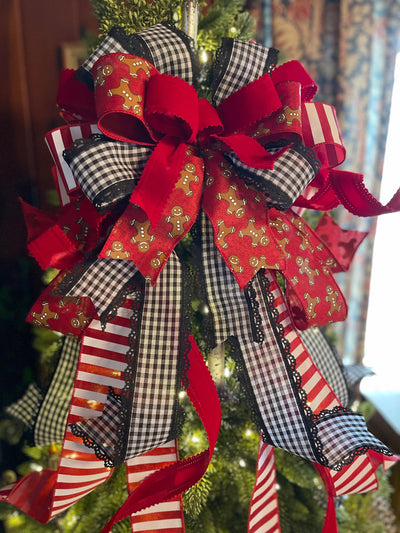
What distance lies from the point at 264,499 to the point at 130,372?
0.25m

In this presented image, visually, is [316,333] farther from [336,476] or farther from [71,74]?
[71,74]

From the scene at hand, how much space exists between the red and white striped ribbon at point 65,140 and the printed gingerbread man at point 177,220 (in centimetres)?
13

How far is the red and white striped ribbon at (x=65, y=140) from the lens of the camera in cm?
45

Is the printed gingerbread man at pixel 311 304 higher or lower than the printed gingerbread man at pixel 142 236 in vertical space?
lower

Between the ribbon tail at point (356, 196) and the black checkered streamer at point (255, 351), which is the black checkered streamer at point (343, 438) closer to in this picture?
the black checkered streamer at point (255, 351)

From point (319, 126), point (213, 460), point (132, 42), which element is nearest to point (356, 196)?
point (319, 126)

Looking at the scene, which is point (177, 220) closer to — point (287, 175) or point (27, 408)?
point (287, 175)

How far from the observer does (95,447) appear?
416 mm

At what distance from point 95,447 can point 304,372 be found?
0.78ft

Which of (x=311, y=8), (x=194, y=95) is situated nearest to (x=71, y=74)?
(x=194, y=95)

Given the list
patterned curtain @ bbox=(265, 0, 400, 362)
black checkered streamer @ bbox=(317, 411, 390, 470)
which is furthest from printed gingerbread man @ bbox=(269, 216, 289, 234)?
patterned curtain @ bbox=(265, 0, 400, 362)

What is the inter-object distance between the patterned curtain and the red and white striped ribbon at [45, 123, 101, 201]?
0.79 m

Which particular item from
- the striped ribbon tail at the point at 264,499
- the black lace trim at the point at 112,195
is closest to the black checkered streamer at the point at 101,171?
the black lace trim at the point at 112,195

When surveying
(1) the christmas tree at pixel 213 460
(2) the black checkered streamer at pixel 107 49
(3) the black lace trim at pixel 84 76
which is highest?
(2) the black checkered streamer at pixel 107 49
